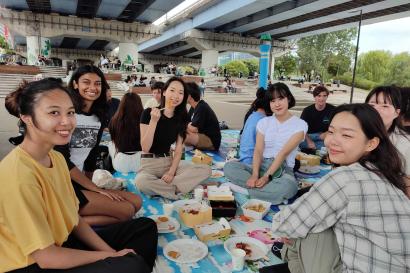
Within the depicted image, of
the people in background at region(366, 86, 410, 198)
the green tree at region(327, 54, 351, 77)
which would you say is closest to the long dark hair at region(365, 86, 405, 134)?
the people in background at region(366, 86, 410, 198)

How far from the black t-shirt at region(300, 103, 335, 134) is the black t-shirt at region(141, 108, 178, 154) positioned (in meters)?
3.27

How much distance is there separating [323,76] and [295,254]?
46.2m

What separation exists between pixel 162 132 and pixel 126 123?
0.64 m

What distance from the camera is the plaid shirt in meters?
1.50

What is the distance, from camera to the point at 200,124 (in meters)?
5.56

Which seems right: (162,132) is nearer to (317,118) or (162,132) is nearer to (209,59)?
(317,118)

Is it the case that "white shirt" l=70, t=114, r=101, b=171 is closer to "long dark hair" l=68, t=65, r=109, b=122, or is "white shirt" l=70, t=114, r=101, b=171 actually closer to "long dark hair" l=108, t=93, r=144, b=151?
"long dark hair" l=68, t=65, r=109, b=122

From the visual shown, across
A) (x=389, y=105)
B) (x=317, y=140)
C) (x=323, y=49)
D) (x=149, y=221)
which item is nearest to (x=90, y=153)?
(x=149, y=221)

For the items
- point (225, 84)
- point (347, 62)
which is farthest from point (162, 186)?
point (347, 62)

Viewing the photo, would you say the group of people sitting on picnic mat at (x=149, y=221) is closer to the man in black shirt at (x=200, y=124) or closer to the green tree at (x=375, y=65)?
the man in black shirt at (x=200, y=124)

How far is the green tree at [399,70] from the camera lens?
3242cm

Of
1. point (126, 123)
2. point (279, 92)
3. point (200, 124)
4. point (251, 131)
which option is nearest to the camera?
point (279, 92)

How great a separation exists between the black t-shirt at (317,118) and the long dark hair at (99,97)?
13.5ft

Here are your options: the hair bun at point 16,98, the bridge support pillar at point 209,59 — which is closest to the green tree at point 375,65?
the bridge support pillar at point 209,59
